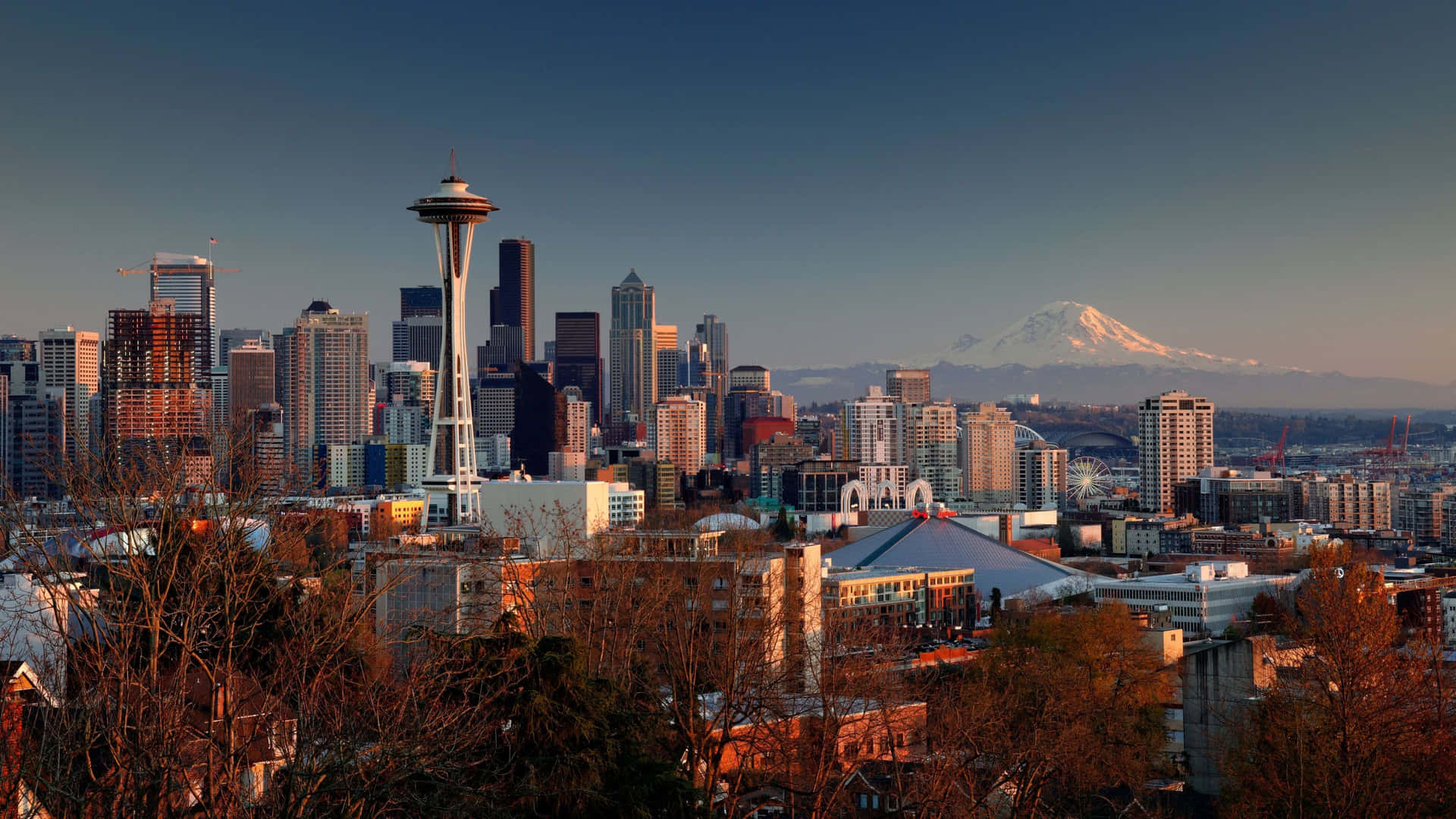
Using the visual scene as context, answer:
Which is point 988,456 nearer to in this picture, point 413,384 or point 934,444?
point 934,444

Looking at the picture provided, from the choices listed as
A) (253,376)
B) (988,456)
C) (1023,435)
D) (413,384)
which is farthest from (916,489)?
(413,384)

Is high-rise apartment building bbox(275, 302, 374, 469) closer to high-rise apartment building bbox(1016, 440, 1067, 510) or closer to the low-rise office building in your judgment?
high-rise apartment building bbox(1016, 440, 1067, 510)

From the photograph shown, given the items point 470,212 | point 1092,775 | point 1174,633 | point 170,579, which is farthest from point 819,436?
point 170,579

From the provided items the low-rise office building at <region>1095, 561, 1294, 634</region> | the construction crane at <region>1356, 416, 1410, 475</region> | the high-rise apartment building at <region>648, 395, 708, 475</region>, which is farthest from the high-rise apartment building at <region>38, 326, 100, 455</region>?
the construction crane at <region>1356, 416, 1410, 475</region>

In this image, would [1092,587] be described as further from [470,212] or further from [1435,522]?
[1435,522]

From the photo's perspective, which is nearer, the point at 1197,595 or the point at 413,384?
the point at 1197,595

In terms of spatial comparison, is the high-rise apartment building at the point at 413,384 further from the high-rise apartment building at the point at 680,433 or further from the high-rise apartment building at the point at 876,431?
the high-rise apartment building at the point at 876,431

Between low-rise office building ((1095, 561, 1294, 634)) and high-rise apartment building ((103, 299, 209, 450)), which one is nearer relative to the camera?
low-rise office building ((1095, 561, 1294, 634))
